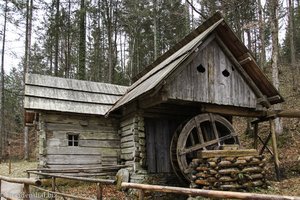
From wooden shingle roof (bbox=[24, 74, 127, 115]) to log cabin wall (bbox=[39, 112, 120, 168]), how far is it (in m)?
0.43

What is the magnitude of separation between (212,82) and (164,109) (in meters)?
2.30

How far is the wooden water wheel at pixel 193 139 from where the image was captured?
37.7 ft

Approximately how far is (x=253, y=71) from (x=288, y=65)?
23.7 meters

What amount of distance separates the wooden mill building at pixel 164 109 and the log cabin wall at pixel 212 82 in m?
0.04

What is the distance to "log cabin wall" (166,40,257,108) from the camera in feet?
36.5

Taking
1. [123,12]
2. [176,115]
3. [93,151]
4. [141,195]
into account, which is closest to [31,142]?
[123,12]

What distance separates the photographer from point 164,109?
42.4ft

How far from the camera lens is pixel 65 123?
1352 centimetres

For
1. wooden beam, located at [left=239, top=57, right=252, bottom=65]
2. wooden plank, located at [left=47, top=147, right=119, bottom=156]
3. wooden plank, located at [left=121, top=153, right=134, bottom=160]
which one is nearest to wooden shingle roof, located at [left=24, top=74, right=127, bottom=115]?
wooden plank, located at [left=47, top=147, right=119, bottom=156]

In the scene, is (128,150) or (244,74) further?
(128,150)

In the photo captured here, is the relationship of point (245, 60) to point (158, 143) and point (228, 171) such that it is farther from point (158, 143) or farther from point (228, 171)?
point (228, 171)

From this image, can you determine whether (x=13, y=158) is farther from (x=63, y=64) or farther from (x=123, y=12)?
(x=123, y=12)

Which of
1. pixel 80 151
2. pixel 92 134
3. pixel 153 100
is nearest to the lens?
pixel 153 100

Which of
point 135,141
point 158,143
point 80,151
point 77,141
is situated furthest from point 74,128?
point 158,143
